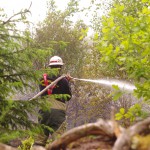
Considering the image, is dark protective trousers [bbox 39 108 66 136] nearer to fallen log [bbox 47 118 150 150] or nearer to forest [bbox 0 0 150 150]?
forest [bbox 0 0 150 150]

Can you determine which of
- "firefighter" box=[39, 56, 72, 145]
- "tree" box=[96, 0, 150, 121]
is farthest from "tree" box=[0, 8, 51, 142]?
"firefighter" box=[39, 56, 72, 145]

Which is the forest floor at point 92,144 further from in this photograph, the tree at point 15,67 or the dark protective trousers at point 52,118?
the dark protective trousers at point 52,118

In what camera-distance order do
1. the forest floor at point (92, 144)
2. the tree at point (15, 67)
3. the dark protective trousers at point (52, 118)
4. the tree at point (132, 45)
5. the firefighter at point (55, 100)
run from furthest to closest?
the dark protective trousers at point (52, 118), the firefighter at point (55, 100), the tree at point (15, 67), the tree at point (132, 45), the forest floor at point (92, 144)

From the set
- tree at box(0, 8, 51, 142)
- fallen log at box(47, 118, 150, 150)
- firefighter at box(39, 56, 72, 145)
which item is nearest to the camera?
fallen log at box(47, 118, 150, 150)

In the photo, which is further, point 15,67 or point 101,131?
point 15,67

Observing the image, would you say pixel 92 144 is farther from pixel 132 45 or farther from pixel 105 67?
pixel 105 67

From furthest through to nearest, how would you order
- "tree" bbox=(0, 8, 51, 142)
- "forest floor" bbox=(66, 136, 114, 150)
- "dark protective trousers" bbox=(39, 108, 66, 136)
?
"dark protective trousers" bbox=(39, 108, 66, 136) → "tree" bbox=(0, 8, 51, 142) → "forest floor" bbox=(66, 136, 114, 150)

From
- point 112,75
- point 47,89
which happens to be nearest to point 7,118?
point 47,89

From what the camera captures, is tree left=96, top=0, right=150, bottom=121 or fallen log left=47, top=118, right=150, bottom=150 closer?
fallen log left=47, top=118, right=150, bottom=150

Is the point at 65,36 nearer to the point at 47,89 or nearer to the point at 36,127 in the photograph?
the point at 47,89

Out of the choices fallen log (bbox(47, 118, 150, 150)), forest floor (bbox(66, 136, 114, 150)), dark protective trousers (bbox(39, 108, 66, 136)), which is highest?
fallen log (bbox(47, 118, 150, 150))

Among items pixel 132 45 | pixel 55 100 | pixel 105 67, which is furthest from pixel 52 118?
pixel 132 45

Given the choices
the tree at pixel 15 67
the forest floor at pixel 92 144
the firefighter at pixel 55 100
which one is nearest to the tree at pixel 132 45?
the tree at pixel 15 67

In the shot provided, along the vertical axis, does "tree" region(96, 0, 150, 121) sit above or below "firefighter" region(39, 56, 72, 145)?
above
